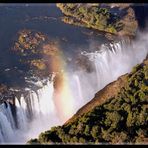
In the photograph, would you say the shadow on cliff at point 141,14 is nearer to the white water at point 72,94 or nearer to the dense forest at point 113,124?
the white water at point 72,94

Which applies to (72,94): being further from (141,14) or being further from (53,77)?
(141,14)

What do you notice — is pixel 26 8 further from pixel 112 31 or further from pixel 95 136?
pixel 95 136

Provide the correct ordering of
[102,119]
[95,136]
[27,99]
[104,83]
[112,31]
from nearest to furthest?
[95,136], [102,119], [27,99], [104,83], [112,31]

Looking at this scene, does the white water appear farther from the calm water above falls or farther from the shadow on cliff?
the shadow on cliff

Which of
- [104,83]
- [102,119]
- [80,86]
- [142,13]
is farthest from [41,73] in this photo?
[142,13]

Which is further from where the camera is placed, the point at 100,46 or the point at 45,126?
the point at 100,46

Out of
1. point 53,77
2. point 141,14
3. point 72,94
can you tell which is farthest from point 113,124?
point 141,14
